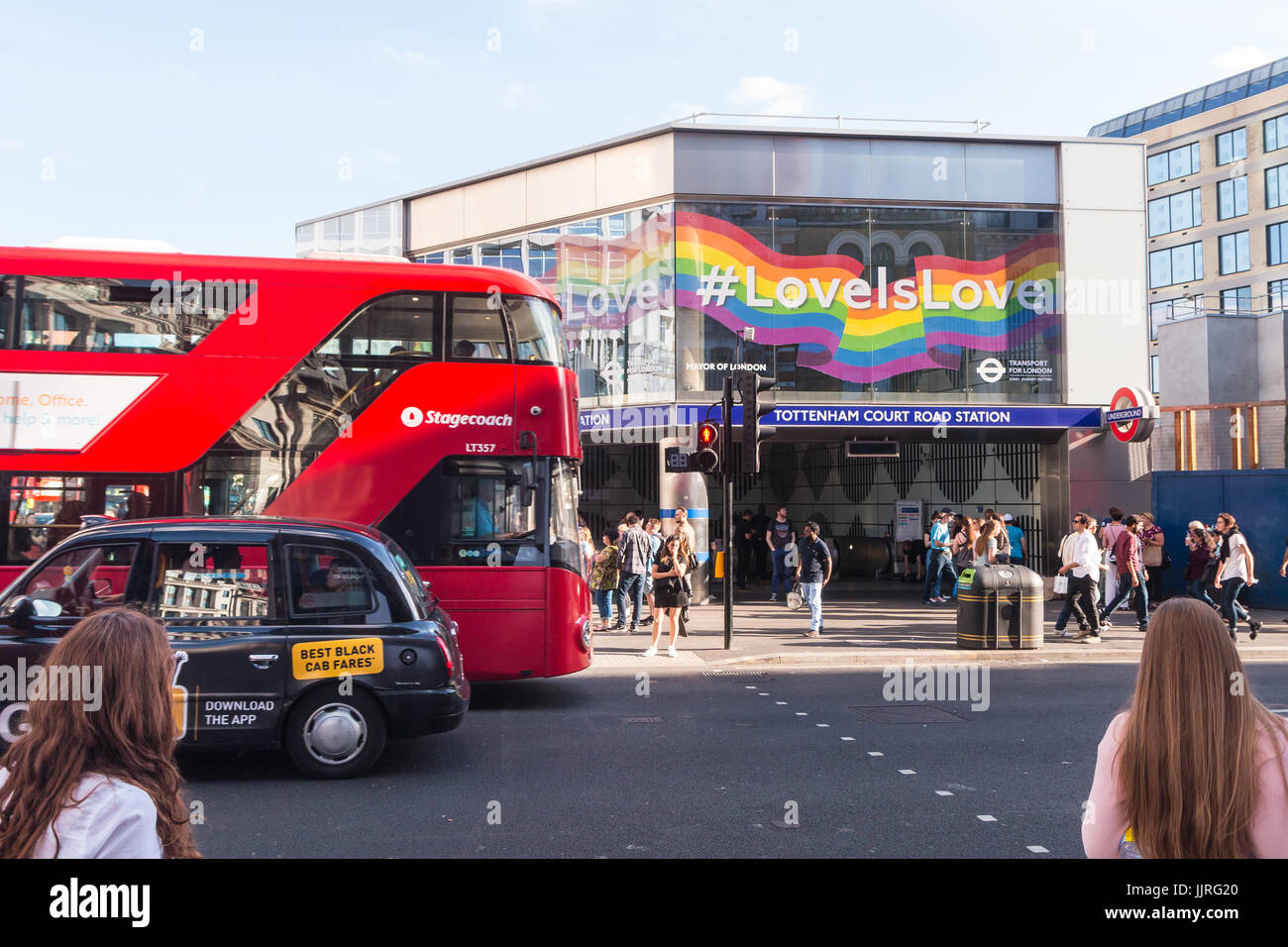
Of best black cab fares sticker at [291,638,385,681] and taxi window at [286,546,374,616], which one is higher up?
taxi window at [286,546,374,616]

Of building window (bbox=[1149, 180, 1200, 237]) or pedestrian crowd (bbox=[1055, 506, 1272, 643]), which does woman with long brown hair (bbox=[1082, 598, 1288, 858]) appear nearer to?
pedestrian crowd (bbox=[1055, 506, 1272, 643])

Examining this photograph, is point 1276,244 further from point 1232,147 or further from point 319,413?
point 319,413

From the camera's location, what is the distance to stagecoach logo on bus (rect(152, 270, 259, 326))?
9.12m

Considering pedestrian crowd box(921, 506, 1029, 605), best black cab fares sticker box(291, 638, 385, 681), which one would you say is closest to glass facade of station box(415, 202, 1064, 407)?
pedestrian crowd box(921, 506, 1029, 605)

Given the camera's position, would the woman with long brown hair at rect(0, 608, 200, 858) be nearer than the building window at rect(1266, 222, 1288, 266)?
Yes

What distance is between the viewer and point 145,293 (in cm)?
910

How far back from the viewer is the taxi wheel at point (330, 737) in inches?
272

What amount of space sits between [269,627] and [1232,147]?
5783cm

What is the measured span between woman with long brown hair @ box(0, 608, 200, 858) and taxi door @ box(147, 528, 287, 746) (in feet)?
15.7

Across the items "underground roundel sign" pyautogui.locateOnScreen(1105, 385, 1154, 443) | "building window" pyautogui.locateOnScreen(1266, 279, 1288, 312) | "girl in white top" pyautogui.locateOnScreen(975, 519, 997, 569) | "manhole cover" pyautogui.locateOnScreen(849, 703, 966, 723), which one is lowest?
"manhole cover" pyautogui.locateOnScreen(849, 703, 966, 723)

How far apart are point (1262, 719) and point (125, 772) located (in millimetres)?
2480

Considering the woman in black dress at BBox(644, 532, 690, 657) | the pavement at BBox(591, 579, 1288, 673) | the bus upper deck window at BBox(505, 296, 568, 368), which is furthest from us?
the woman in black dress at BBox(644, 532, 690, 657)

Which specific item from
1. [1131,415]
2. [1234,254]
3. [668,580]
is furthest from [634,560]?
[1234,254]

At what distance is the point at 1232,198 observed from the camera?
52.3 m
